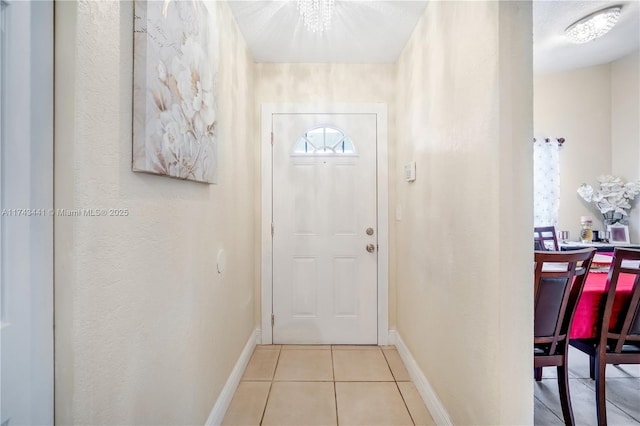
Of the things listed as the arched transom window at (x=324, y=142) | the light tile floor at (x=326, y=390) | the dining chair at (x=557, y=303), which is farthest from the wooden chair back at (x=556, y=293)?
the arched transom window at (x=324, y=142)

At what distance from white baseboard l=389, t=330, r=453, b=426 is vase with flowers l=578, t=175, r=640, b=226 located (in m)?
3.09

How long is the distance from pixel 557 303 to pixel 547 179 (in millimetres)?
2753

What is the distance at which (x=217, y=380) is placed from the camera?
5.35 feet

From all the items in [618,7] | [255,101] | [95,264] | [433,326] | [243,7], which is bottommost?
[433,326]

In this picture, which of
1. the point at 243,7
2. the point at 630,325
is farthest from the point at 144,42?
the point at 630,325

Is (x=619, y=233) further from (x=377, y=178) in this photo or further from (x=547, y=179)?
(x=377, y=178)

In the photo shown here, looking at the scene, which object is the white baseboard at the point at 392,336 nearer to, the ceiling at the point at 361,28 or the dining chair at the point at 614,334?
the dining chair at the point at 614,334

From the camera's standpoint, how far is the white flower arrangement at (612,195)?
10.9ft

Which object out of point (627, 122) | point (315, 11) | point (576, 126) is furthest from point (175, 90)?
point (627, 122)

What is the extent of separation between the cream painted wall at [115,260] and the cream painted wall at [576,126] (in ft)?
14.0

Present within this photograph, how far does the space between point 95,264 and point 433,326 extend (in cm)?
173

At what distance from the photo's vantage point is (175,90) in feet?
3.63

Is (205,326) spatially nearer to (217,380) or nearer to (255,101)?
(217,380)

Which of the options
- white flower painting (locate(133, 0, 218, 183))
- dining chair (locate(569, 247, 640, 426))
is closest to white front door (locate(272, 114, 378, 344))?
white flower painting (locate(133, 0, 218, 183))
